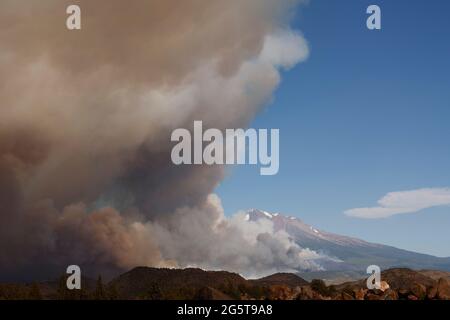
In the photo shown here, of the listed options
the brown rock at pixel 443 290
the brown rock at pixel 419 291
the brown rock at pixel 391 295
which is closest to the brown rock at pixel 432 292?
the brown rock at pixel 443 290

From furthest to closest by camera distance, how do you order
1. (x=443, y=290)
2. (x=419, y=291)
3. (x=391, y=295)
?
(x=419, y=291) < (x=391, y=295) < (x=443, y=290)

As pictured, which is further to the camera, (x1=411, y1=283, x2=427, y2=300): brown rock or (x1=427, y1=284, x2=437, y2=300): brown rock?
(x1=411, y1=283, x2=427, y2=300): brown rock

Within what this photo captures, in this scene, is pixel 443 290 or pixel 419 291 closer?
pixel 443 290

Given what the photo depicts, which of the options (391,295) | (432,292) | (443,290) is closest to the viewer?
(443,290)

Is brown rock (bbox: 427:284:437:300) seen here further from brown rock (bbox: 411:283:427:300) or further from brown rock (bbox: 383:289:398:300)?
brown rock (bbox: 383:289:398:300)

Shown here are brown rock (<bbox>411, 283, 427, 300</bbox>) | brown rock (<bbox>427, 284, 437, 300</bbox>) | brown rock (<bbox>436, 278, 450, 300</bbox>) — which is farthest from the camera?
brown rock (<bbox>411, 283, 427, 300</bbox>)

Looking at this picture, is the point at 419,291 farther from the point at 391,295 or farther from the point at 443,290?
the point at 391,295

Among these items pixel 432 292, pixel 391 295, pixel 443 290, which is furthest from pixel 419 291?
pixel 391 295

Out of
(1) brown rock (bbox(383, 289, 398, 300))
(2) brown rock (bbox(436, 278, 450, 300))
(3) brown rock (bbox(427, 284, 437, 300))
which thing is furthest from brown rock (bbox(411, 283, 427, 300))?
(1) brown rock (bbox(383, 289, 398, 300))

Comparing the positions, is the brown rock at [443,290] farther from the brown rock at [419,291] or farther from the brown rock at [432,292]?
the brown rock at [419,291]

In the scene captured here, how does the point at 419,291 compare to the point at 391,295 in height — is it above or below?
above
